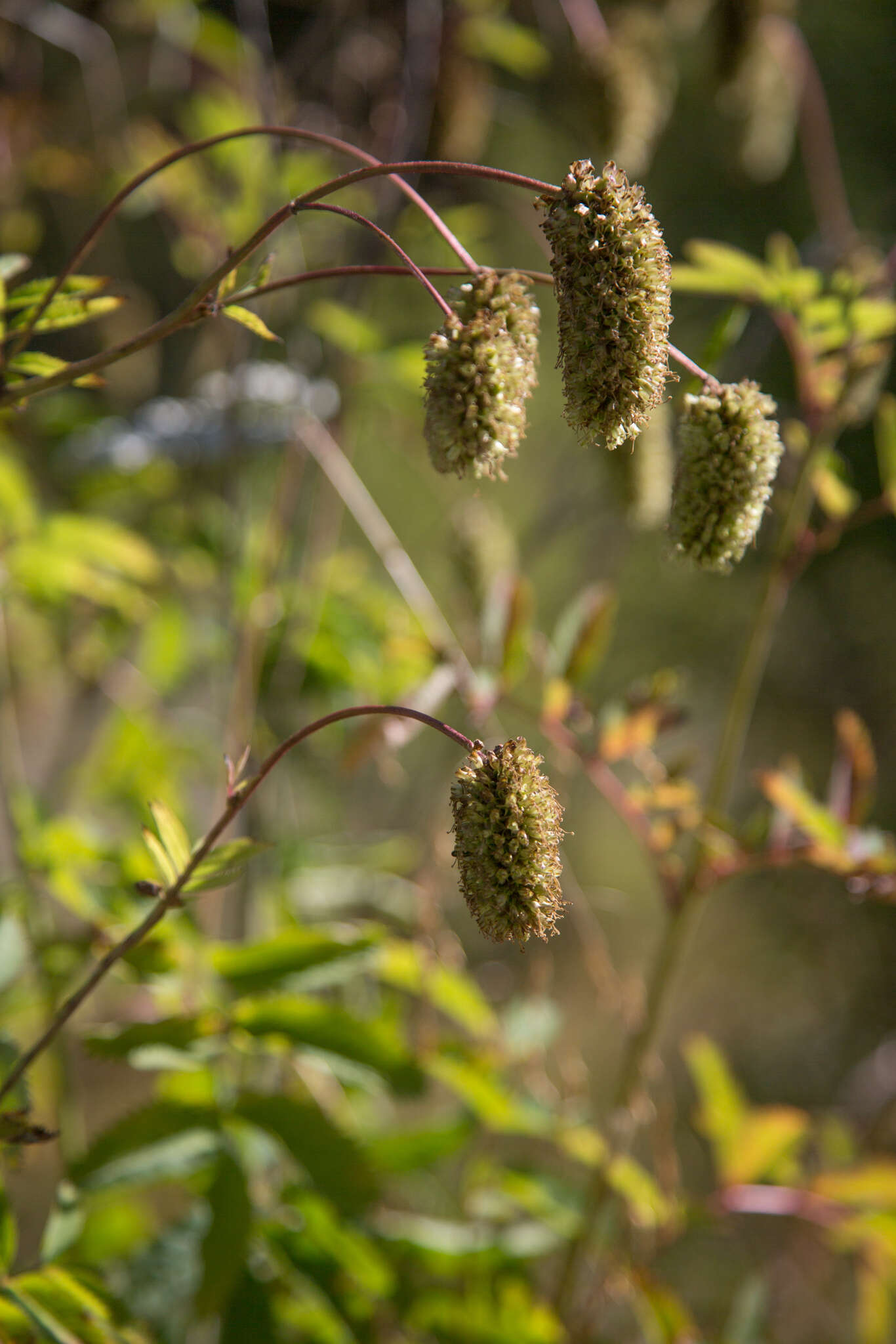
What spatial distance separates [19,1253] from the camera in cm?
125

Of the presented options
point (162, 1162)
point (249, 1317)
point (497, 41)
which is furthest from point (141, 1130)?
point (497, 41)

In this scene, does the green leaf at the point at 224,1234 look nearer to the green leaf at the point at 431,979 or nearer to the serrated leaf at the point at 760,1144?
the green leaf at the point at 431,979

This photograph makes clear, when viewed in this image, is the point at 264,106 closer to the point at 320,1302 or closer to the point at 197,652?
the point at 197,652

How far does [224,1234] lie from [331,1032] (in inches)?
4.5

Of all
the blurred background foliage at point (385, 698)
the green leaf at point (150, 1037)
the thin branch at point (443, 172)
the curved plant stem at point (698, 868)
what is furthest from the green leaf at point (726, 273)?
the green leaf at point (150, 1037)

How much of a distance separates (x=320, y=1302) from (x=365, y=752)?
380 mm

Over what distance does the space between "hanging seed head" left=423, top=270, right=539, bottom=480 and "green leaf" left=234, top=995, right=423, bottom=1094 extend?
1.18 feet

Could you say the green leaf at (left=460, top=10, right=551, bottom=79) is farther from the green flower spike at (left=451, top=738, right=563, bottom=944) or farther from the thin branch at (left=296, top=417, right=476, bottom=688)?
the green flower spike at (left=451, top=738, right=563, bottom=944)

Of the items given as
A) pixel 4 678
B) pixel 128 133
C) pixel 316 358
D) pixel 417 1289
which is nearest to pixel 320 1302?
pixel 417 1289

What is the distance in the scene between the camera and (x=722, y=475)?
38cm

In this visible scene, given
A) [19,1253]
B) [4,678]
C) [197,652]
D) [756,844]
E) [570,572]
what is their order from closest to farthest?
[756,844] → [4,678] → [197,652] → [19,1253] → [570,572]

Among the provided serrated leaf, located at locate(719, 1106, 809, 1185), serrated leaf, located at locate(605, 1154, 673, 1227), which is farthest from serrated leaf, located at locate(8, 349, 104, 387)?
serrated leaf, located at locate(719, 1106, 809, 1185)

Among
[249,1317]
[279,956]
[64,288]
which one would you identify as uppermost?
[64,288]

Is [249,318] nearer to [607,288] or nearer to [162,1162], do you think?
[607,288]
